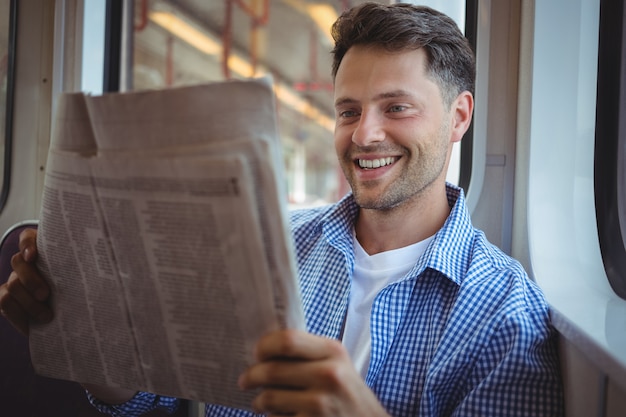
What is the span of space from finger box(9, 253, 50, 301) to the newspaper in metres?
0.04

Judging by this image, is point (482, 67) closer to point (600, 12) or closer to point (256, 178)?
point (600, 12)

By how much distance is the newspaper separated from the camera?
0.65m

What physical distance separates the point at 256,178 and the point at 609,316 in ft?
2.82

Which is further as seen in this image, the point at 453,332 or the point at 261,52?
the point at 261,52

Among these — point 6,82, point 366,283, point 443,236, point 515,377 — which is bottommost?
point 515,377

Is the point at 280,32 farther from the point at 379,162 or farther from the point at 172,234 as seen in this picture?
the point at 172,234

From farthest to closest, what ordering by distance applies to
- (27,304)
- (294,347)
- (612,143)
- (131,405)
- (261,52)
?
(261,52), (612,143), (131,405), (27,304), (294,347)

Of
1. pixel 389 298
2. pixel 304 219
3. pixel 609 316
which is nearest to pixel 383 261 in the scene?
pixel 389 298

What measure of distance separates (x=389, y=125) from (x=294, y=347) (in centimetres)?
86

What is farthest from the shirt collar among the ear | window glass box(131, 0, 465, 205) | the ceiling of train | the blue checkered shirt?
the ceiling of train

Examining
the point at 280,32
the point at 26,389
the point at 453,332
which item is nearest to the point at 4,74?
the point at 26,389

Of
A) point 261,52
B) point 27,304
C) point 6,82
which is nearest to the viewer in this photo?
point 27,304

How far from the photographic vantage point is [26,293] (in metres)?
0.92

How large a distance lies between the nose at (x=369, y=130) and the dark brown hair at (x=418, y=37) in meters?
0.18
